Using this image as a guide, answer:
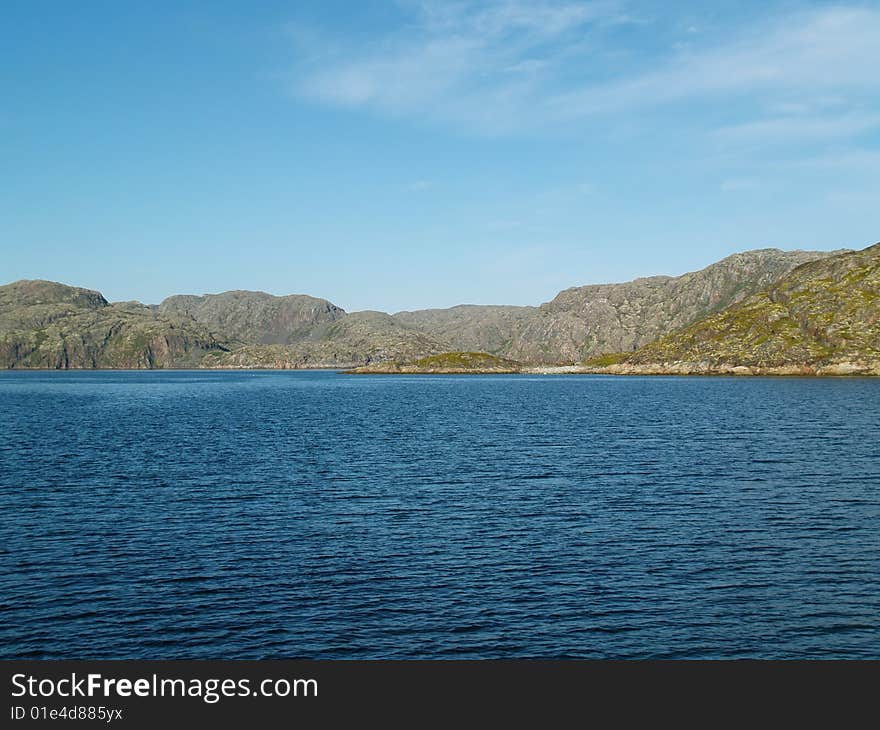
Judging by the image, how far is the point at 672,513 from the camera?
54.2 meters

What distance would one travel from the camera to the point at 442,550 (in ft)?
146

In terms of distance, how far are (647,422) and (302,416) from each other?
67.1m

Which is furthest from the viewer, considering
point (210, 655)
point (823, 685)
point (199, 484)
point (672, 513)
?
point (199, 484)

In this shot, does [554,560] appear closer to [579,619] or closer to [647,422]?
[579,619]

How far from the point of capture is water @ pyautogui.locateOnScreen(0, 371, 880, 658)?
1229 inches

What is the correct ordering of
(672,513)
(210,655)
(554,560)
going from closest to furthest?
(210,655), (554,560), (672,513)

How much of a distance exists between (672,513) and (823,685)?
95.2 ft

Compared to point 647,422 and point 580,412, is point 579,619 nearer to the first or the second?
point 647,422

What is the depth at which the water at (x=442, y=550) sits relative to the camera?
102 ft

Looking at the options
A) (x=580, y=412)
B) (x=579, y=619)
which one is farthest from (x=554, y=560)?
(x=580, y=412)

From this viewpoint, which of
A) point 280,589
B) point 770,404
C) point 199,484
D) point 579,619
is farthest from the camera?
point 770,404

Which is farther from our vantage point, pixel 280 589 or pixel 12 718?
pixel 280 589

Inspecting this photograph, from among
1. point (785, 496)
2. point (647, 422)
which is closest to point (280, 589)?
point (785, 496)

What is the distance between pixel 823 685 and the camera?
83.4 ft
